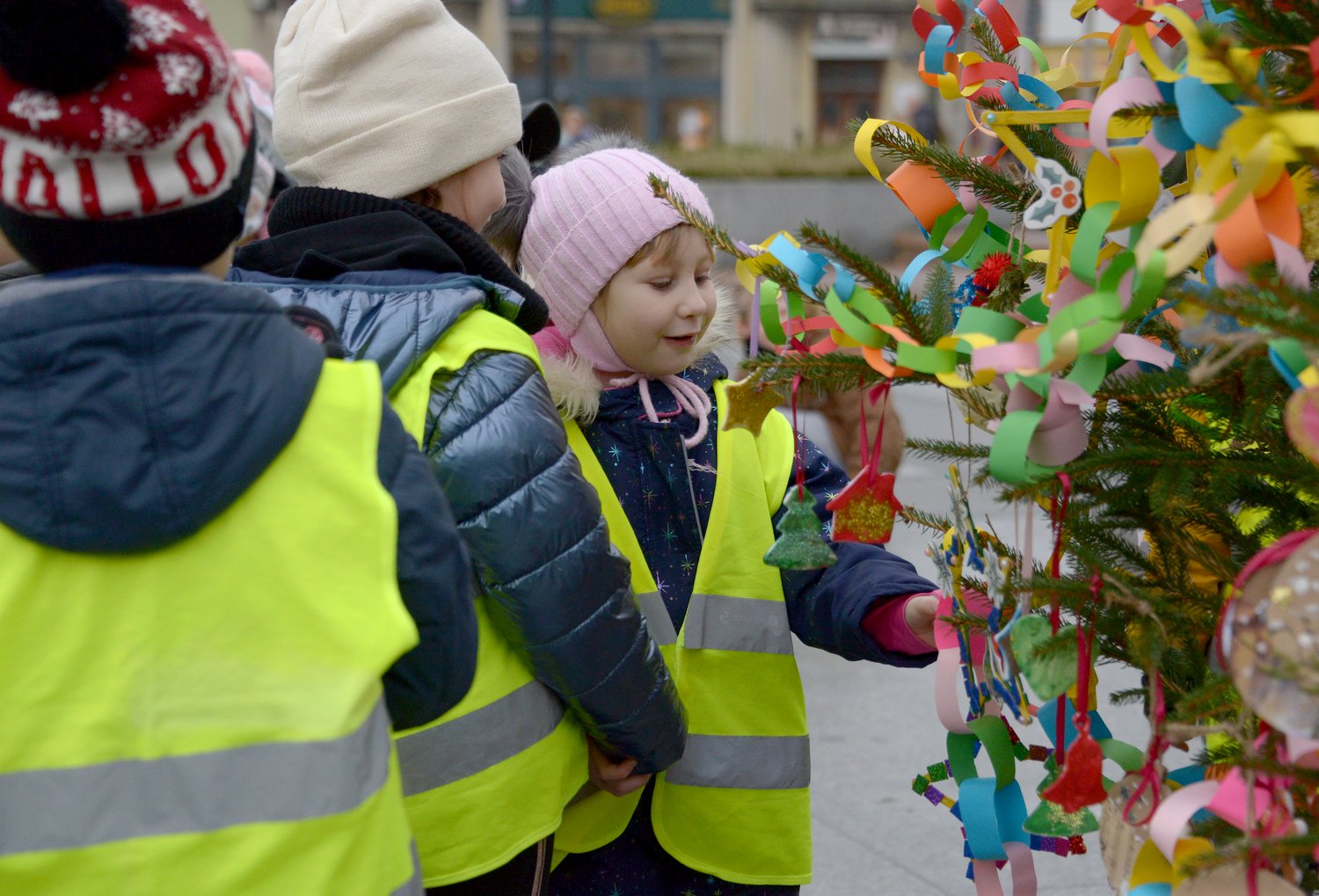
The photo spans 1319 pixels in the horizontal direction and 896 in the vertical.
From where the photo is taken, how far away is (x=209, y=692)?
131 cm

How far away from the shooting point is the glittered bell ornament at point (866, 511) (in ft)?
6.16

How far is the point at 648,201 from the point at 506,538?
732mm

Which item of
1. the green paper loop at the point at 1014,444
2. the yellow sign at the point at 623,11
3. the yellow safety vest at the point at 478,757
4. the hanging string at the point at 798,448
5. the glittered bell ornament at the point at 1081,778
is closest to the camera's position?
the green paper loop at the point at 1014,444

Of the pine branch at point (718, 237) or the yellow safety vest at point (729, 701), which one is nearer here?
the pine branch at point (718, 237)

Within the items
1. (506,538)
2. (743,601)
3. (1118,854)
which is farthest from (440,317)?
(1118,854)

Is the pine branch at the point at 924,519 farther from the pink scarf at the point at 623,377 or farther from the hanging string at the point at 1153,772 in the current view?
the hanging string at the point at 1153,772

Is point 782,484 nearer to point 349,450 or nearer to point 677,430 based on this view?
point 677,430

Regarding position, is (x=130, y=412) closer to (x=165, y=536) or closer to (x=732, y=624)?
(x=165, y=536)

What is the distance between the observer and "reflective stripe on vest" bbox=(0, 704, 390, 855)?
Answer: 4.25ft

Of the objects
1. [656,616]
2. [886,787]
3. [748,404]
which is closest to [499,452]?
[748,404]

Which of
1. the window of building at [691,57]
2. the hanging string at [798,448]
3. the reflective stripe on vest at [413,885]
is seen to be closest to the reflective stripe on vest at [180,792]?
the reflective stripe on vest at [413,885]

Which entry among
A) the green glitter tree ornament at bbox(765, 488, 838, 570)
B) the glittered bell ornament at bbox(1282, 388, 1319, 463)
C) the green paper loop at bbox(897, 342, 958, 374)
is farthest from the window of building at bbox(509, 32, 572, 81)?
the glittered bell ornament at bbox(1282, 388, 1319, 463)

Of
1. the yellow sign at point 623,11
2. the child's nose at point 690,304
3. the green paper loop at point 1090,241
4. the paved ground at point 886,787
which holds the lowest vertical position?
the yellow sign at point 623,11

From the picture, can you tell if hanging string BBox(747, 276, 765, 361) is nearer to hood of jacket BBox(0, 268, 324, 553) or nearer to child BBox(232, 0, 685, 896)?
child BBox(232, 0, 685, 896)
